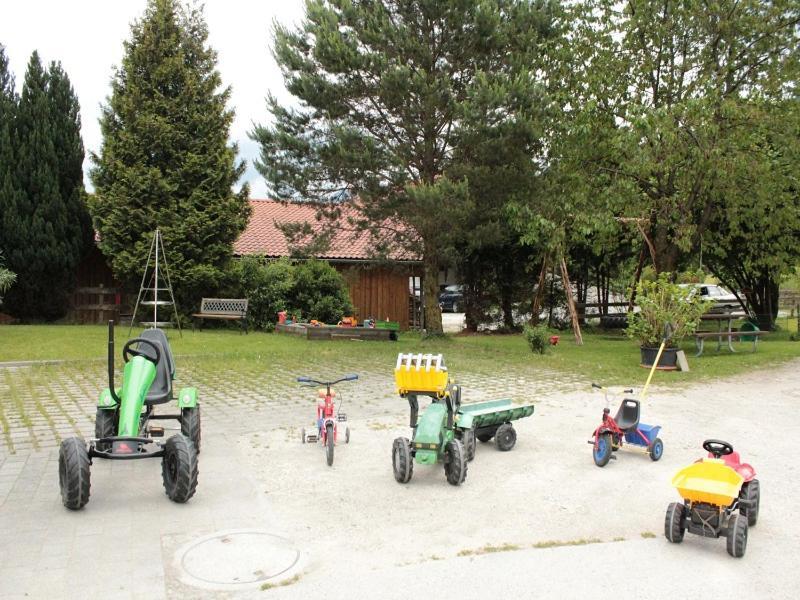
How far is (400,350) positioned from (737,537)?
11.1m

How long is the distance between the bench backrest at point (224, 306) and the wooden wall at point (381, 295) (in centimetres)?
537

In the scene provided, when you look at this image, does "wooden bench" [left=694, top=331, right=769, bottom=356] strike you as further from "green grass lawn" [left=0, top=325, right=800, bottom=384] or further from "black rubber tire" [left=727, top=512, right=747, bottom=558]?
"black rubber tire" [left=727, top=512, right=747, bottom=558]

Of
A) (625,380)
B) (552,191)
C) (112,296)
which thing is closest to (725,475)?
(625,380)

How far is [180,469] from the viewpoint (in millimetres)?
4684

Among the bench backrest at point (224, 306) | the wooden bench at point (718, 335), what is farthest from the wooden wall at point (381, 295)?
the wooden bench at point (718, 335)

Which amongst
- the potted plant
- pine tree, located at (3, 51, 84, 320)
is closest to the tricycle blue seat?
the potted plant

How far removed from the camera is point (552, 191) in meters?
15.9

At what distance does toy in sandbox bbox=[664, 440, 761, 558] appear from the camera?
404 centimetres

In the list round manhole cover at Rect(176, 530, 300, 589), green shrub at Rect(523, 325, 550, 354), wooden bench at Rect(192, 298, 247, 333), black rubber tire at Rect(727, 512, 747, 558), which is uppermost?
wooden bench at Rect(192, 298, 247, 333)

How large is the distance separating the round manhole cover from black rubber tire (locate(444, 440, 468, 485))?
156 cm

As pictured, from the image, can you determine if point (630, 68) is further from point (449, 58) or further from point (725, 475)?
point (725, 475)

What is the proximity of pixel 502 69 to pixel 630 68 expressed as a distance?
2.98m

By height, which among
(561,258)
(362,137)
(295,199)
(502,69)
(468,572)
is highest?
(502,69)

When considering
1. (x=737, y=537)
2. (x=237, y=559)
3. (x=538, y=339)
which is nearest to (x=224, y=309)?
(x=538, y=339)
